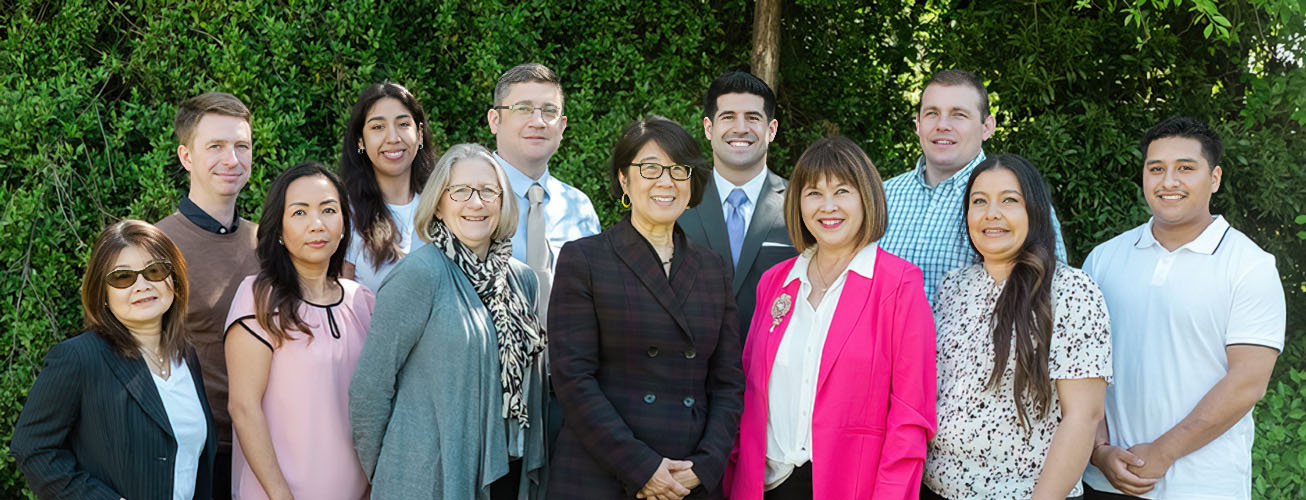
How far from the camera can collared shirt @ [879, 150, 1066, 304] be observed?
394 centimetres

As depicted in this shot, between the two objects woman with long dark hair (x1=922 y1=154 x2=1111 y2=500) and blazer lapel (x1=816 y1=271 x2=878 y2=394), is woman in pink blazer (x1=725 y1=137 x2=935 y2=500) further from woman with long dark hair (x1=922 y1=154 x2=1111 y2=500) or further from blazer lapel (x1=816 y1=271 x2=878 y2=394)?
woman with long dark hair (x1=922 y1=154 x2=1111 y2=500)

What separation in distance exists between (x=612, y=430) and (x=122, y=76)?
15.0 feet

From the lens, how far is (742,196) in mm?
4406

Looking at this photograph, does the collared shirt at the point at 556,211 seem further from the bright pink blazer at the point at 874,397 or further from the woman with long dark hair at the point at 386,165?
the bright pink blazer at the point at 874,397

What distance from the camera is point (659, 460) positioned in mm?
3143

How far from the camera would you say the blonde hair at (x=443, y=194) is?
3.49 m

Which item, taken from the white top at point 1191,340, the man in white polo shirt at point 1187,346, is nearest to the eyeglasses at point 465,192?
the man in white polo shirt at point 1187,346

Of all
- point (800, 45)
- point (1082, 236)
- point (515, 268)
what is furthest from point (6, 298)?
point (1082, 236)

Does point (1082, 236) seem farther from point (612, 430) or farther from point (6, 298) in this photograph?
point (6, 298)

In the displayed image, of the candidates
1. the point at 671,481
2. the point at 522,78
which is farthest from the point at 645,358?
the point at 522,78

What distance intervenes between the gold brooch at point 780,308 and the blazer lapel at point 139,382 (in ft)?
6.39

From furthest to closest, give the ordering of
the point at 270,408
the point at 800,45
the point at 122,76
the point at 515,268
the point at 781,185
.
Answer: the point at 800,45, the point at 122,76, the point at 781,185, the point at 515,268, the point at 270,408

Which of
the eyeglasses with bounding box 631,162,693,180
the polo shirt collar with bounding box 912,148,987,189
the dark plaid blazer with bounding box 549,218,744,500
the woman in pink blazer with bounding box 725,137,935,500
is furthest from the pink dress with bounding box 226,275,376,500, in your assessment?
the polo shirt collar with bounding box 912,148,987,189

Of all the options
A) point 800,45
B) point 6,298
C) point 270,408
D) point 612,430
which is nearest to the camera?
point 612,430
